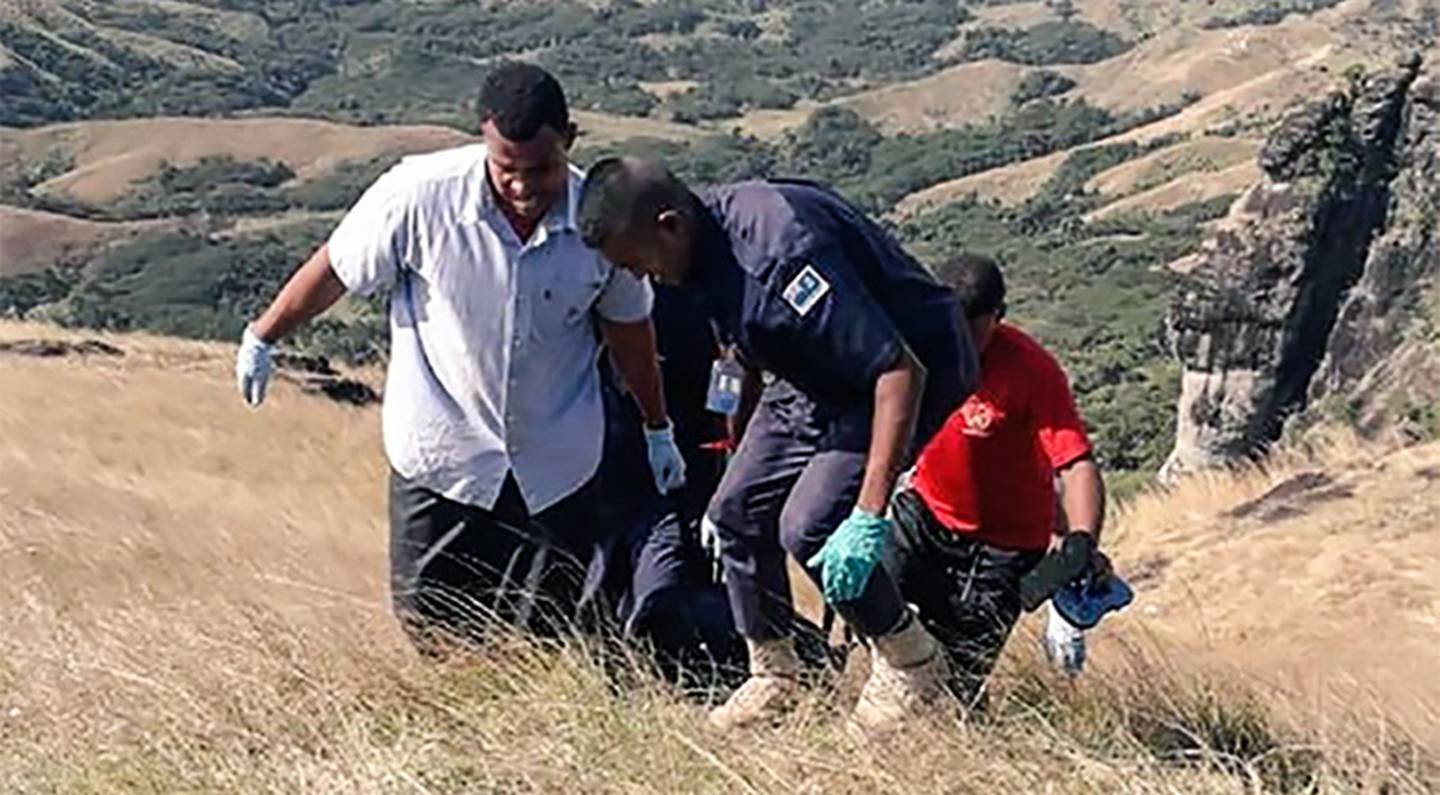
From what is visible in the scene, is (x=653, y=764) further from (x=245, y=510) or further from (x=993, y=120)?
(x=993, y=120)

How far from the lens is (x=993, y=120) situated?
168 m

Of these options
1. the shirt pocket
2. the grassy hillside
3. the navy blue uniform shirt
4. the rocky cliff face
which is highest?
the navy blue uniform shirt

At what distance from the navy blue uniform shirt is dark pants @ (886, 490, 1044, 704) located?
91cm

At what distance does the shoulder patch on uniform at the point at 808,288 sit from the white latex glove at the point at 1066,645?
1347mm

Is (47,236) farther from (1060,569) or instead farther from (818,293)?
(818,293)

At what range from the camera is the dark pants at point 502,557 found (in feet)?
17.9

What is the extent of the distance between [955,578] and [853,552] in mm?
1309

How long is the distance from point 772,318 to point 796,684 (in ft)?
2.81

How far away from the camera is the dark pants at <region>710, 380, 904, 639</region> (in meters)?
4.82

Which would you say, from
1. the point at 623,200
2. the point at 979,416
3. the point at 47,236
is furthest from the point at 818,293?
the point at 47,236

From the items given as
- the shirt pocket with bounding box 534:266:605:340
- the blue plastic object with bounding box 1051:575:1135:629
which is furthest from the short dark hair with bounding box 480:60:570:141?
the blue plastic object with bounding box 1051:575:1135:629

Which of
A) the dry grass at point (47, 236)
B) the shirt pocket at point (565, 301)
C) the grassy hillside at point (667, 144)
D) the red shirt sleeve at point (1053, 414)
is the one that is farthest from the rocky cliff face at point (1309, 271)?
the dry grass at point (47, 236)

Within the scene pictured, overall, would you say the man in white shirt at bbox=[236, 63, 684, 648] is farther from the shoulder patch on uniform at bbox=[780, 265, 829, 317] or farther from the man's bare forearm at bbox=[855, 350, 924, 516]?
the man's bare forearm at bbox=[855, 350, 924, 516]

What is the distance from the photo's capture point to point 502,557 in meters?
5.54
